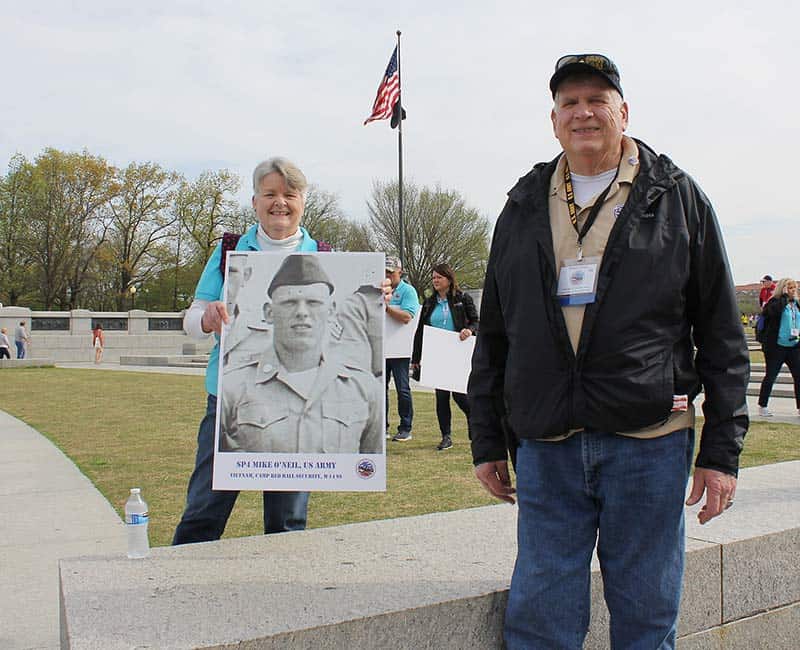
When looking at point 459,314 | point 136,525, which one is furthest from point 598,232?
point 459,314

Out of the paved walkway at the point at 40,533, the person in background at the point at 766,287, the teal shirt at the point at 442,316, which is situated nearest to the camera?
the paved walkway at the point at 40,533

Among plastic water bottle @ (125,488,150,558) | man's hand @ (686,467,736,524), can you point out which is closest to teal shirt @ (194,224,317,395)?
plastic water bottle @ (125,488,150,558)

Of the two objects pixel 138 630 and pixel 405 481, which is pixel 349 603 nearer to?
pixel 138 630

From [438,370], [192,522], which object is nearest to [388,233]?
[438,370]

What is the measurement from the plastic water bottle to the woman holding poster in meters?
5.86

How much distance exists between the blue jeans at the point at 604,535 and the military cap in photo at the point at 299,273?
124 centimetres

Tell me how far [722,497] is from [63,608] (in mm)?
2092

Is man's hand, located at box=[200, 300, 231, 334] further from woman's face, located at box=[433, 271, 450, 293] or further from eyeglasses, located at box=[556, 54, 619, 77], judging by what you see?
woman's face, located at box=[433, 271, 450, 293]

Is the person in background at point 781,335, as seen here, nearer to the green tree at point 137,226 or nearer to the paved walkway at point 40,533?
the paved walkway at point 40,533

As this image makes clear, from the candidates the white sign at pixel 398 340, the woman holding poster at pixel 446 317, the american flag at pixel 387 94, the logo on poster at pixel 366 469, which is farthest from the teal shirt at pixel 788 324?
the american flag at pixel 387 94

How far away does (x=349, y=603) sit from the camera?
2697 millimetres

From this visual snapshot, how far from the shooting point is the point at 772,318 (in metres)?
11.9

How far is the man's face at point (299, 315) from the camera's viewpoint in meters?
3.45

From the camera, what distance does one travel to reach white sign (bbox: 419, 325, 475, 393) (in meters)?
7.95
